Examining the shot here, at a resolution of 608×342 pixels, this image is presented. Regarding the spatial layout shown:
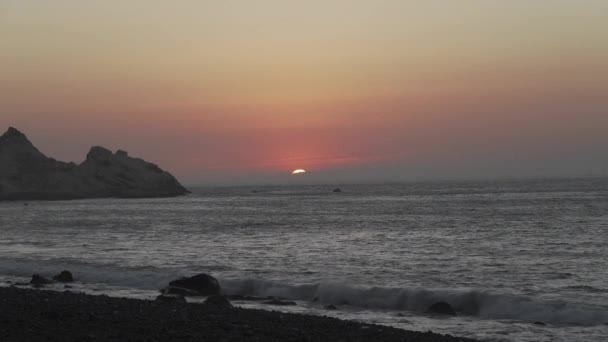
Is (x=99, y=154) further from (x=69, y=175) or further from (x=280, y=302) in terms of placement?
(x=280, y=302)

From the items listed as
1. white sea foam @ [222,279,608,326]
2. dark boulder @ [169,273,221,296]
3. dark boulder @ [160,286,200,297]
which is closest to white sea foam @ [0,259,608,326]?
white sea foam @ [222,279,608,326]

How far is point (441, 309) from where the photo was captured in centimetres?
2175

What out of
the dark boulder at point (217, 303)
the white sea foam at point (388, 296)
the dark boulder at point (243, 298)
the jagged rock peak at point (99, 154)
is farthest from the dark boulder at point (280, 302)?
the jagged rock peak at point (99, 154)

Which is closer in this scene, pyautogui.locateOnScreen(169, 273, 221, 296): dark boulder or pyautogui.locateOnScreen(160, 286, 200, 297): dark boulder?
pyautogui.locateOnScreen(160, 286, 200, 297): dark boulder

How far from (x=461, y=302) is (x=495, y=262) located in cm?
1098

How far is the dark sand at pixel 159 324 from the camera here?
14.3 meters

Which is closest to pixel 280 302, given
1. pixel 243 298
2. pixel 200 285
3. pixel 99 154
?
pixel 243 298

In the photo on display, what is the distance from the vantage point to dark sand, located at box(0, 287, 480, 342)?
14312 millimetres

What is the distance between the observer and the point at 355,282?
27.2m

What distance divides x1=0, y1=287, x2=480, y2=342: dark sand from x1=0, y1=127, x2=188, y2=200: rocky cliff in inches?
6091

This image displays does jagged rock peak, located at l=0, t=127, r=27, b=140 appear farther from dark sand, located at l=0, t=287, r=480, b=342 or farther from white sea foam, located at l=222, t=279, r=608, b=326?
dark sand, located at l=0, t=287, r=480, b=342

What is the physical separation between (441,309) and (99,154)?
17149cm

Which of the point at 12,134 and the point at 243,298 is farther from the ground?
the point at 12,134

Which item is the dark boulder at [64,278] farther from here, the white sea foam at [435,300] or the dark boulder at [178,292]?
the white sea foam at [435,300]
